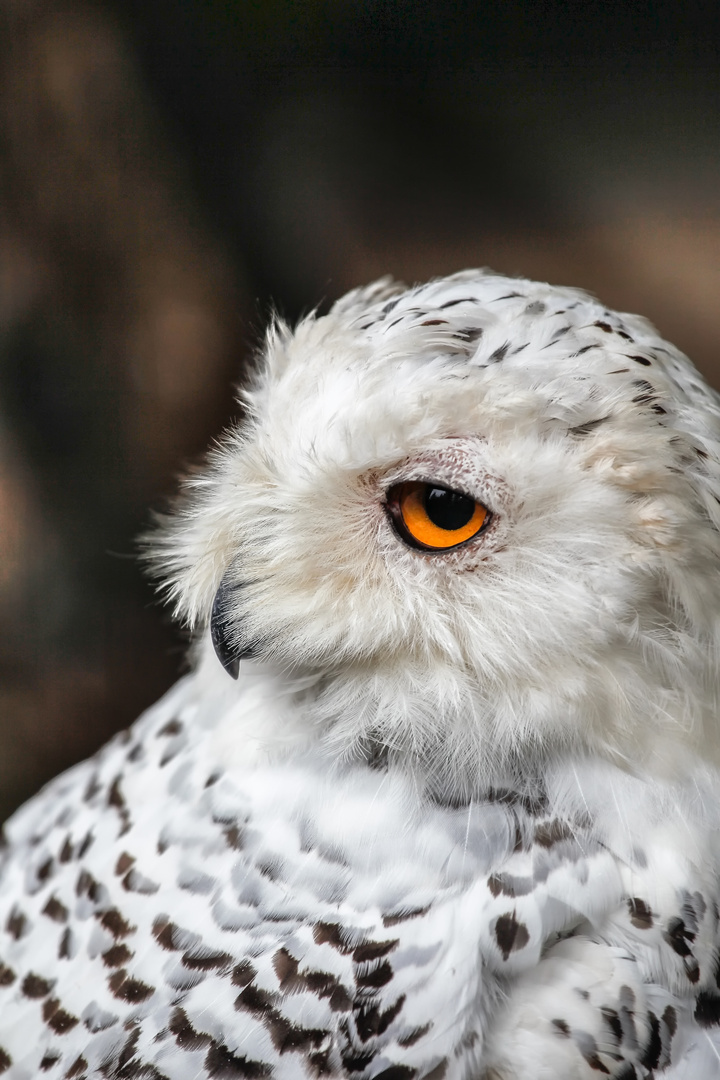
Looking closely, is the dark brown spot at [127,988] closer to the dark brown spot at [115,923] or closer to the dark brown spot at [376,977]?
the dark brown spot at [115,923]

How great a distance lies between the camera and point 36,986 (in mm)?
948

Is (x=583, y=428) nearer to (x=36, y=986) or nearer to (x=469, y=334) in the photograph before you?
(x=469, y=334)

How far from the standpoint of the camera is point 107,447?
1770 millimetres

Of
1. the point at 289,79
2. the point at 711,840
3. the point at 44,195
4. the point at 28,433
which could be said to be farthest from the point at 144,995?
the point at 289,79

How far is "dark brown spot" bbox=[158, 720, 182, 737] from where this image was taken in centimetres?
106

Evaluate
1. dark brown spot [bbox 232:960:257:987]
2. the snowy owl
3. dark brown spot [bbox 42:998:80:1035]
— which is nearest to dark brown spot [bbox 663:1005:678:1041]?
the snowy owl

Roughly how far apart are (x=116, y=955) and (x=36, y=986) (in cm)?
15

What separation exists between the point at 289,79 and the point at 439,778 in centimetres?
149

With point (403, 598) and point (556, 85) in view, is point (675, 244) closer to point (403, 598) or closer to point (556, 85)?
point (556, 85)

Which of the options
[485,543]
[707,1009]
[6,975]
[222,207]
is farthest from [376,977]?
[222,207]

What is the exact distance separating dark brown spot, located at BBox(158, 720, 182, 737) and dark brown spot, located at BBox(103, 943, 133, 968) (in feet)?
0.83

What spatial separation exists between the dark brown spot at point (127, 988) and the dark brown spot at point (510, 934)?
0.35m

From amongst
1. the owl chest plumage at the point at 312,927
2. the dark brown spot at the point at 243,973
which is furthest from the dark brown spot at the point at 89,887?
the dark brown spot at the point at 243,973

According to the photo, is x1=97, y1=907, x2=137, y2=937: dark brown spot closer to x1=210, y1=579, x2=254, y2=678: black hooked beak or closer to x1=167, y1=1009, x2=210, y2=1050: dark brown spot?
x1=167, y1=1009, x2=210, y2=1050: dark brown spot
